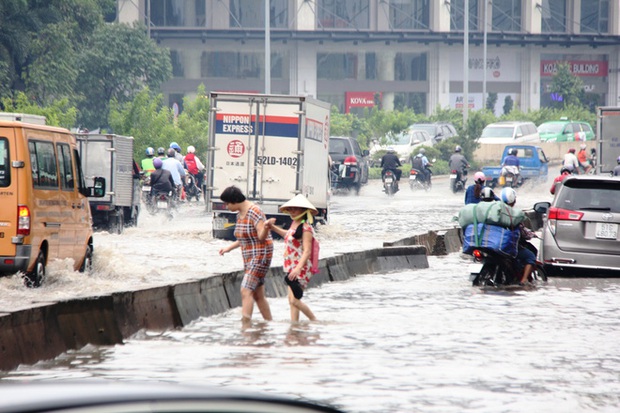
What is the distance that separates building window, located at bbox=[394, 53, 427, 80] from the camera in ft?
275

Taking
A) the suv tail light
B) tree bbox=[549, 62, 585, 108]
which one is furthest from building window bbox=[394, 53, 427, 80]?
the suv tail light

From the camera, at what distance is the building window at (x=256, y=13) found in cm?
7888

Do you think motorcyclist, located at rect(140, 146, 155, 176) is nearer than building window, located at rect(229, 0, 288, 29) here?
Answer: Yes

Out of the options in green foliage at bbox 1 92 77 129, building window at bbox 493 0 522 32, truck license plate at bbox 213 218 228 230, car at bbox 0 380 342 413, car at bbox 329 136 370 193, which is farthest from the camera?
building window at bbox 493 0 522 32

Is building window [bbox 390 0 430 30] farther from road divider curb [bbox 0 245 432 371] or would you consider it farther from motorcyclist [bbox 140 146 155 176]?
road divider curb [bbox 0 245 432 371]

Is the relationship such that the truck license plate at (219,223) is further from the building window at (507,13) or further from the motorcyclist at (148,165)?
the building window at (507,13)

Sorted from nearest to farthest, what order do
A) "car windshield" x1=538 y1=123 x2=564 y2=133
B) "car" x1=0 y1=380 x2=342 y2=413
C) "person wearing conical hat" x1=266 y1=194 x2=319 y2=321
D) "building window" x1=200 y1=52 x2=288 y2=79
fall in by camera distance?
"car" x1=0 y1=380 x2=342 y2=413 → "person wearing conical hat" x1=266 y1=194 x2=319 y2=321 → "car windshield" x1=538 y1=123 x2=564 y2=133 → "building window" x1=200 y1=52 x2=288 y2=79

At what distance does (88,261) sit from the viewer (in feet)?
54.4

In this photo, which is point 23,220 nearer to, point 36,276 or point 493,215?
point 36,276

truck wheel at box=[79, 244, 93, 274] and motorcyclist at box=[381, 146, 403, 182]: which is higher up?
motorcyclist at box=[381, 146, 403, 182]

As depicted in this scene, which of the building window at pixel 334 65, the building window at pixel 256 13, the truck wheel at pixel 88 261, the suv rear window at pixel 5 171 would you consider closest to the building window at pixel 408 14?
the building window at pixel 334 65

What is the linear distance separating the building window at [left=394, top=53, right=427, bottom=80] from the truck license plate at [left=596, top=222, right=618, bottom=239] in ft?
221

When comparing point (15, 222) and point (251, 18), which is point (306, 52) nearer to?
point (251, 18)

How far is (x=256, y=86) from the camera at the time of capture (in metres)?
80.8
